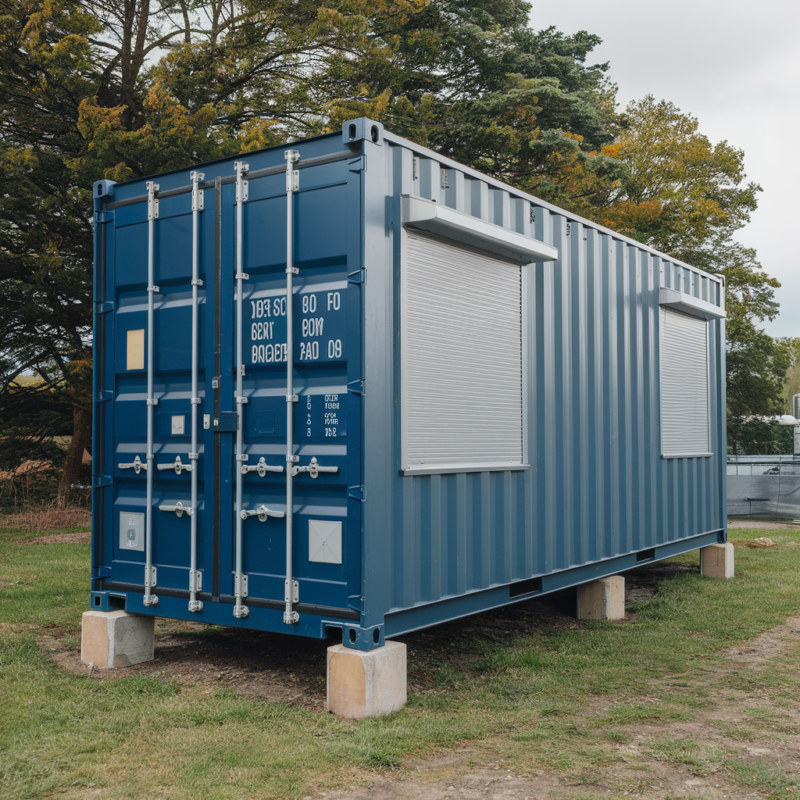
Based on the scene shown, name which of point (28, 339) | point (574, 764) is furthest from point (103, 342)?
point (28, 339)

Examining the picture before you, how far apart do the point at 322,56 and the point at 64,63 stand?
492cm

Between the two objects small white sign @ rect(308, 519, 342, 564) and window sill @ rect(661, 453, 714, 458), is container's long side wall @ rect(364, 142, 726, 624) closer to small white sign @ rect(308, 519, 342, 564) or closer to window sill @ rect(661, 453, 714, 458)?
window sill @ rect(661, 453, 714, 458)

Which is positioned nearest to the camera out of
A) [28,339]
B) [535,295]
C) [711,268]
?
[535,295]

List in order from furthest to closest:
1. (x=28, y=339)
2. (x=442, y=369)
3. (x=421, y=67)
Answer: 1. (x=421, y=67)
2. (x=28, y=339)
3. (x=442, y=369)

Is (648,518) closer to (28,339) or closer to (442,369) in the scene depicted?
(442,369)

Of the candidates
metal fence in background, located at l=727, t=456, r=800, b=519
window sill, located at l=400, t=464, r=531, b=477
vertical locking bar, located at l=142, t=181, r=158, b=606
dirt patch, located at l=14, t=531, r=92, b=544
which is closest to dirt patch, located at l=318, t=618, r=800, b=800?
window sill, located at l=400, t=464, r=531, b=477

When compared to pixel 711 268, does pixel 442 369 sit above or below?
below

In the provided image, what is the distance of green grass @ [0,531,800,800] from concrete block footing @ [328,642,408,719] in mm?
101

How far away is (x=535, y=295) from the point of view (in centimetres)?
701

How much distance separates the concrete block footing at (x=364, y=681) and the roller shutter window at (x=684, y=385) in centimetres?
515

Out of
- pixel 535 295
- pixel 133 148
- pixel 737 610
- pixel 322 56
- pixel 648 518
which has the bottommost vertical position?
pixel 737 610

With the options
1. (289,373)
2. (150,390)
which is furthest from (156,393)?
(289,373)

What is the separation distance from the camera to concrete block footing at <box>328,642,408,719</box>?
498 cm

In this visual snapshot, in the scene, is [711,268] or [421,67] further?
[711,268]
